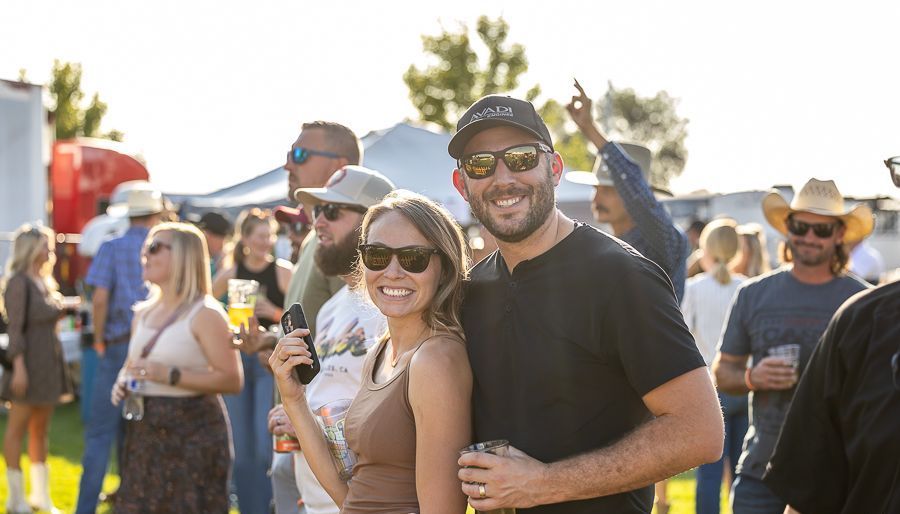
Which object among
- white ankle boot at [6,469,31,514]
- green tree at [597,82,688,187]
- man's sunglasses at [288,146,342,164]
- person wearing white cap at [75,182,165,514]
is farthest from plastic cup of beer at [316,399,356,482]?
green tree at [597,82,688,187]

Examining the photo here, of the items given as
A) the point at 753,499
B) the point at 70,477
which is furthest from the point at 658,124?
the point at 753,499

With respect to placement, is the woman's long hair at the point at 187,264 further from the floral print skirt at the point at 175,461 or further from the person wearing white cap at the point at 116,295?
the person wearing white cap at the point at 116,295

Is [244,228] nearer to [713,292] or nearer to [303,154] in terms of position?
[303,154]

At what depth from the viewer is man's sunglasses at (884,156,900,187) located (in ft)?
8.81

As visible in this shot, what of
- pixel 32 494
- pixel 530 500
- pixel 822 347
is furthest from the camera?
pixel 32 494

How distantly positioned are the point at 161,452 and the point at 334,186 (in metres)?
1.95

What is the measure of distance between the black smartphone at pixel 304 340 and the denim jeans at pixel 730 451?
3.98m

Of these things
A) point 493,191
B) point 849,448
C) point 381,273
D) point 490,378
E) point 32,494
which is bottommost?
point 32,494

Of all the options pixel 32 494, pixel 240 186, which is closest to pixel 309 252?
pixel 32 494

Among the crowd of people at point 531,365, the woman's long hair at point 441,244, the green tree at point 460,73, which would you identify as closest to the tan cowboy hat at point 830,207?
the crowd of people at point 531,365

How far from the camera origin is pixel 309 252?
4.55m

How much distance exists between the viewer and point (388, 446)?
2.63 meters

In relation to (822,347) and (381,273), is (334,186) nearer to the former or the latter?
(381,273)

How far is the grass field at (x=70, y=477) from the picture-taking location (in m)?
8.22
